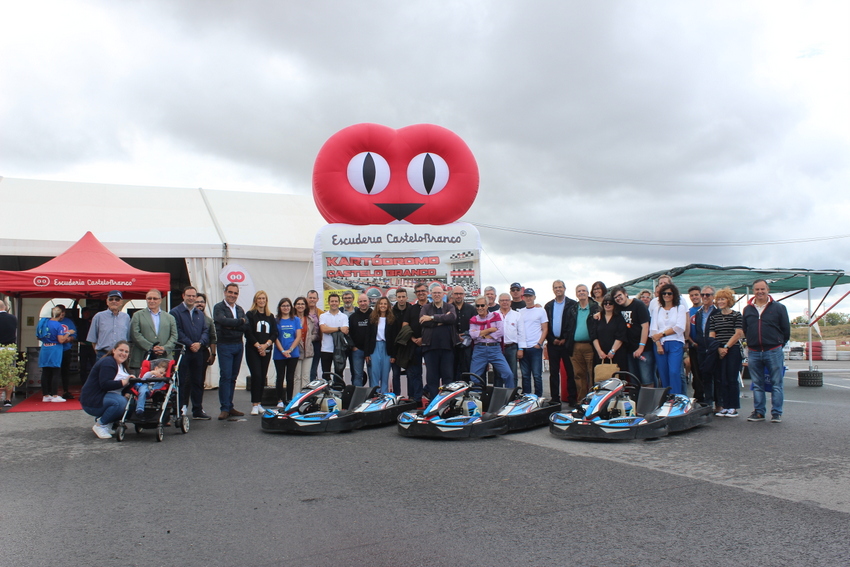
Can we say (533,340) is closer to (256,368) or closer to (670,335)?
(670,335)

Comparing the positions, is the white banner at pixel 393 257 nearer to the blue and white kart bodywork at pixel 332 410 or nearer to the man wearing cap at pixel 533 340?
the man wearing cap at pixel 533 340

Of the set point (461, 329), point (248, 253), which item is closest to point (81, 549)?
point (461, 329)

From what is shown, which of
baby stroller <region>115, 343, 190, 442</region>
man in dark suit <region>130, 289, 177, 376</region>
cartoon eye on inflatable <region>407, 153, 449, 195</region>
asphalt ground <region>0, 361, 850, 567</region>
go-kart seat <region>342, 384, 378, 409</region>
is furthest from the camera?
cartoon eye on inflatable <region>407, 153, 449, 195</region>

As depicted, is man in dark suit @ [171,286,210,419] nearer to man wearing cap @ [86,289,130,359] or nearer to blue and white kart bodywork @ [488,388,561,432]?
man wearing cap @ [86,289,130,359]

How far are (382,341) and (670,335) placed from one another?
3810 millimetres

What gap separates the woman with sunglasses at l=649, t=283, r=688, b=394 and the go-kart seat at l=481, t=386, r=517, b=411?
2.21m

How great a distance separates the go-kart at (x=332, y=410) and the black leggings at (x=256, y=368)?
1.23 m

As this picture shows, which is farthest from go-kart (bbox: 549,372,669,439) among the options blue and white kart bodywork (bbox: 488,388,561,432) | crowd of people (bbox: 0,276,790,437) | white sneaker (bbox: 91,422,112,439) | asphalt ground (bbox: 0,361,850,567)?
white sneaker (bbox: 91,422,112,439)

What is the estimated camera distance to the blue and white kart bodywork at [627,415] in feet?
21.0

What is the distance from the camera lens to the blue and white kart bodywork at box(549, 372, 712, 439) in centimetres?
641

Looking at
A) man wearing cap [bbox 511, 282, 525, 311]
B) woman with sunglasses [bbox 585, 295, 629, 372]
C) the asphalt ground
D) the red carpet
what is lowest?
the red carpet

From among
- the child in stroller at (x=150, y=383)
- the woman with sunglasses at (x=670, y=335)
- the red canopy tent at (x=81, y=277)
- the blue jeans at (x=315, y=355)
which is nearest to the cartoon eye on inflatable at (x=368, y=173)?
the blue jeans at (x=315, y=355)

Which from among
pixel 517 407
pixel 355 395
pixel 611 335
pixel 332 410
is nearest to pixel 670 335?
pixel 611 335

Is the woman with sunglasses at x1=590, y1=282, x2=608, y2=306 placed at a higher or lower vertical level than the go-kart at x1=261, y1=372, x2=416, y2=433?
higher
